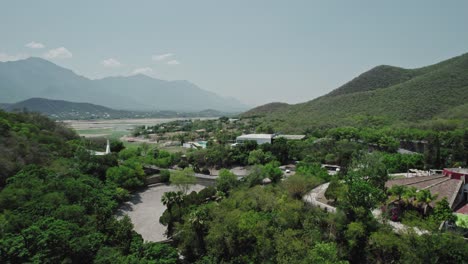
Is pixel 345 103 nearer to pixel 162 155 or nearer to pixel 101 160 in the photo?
pixel 162 155

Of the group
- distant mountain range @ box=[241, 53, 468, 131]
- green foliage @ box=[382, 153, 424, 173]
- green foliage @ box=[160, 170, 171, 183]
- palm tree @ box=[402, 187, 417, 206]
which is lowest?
green foliage @ box=[160, 170, 171, 183]

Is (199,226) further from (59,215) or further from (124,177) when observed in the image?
(124,177)

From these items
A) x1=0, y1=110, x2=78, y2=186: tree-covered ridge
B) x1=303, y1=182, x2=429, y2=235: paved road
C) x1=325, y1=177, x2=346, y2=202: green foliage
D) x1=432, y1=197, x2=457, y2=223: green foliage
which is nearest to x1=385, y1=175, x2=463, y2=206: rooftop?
x1=432, y1=197, x2=457, y2=223: green foliage

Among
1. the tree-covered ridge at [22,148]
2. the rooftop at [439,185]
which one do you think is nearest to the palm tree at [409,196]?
the rooftop at [439,185]

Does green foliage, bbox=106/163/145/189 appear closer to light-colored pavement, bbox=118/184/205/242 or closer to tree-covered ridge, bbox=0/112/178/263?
tree-covered ridge, bbox=0/112/178/263

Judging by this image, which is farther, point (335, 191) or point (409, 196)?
point (335, 191)

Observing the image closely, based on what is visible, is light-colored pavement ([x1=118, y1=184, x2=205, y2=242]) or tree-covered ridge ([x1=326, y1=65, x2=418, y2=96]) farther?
tree-covered ridge ([x1=326, y1=65, x2=418, y2=96])

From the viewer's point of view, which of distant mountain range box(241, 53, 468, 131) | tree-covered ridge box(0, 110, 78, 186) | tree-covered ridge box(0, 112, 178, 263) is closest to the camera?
tree-covered ridge box(0, 112, 178, 263)

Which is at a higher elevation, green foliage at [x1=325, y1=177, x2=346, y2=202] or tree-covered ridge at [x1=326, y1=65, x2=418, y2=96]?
tree-covered ridge at [x1=326, y1=65, x2=418, y2=96]

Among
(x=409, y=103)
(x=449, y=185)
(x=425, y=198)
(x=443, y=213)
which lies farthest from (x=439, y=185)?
(x=409, y=103)

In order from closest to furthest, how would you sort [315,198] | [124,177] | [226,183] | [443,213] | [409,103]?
1. [443,213]
2. [315,198]
3. [226,183]
4. [124,177]
5. [409,103]
